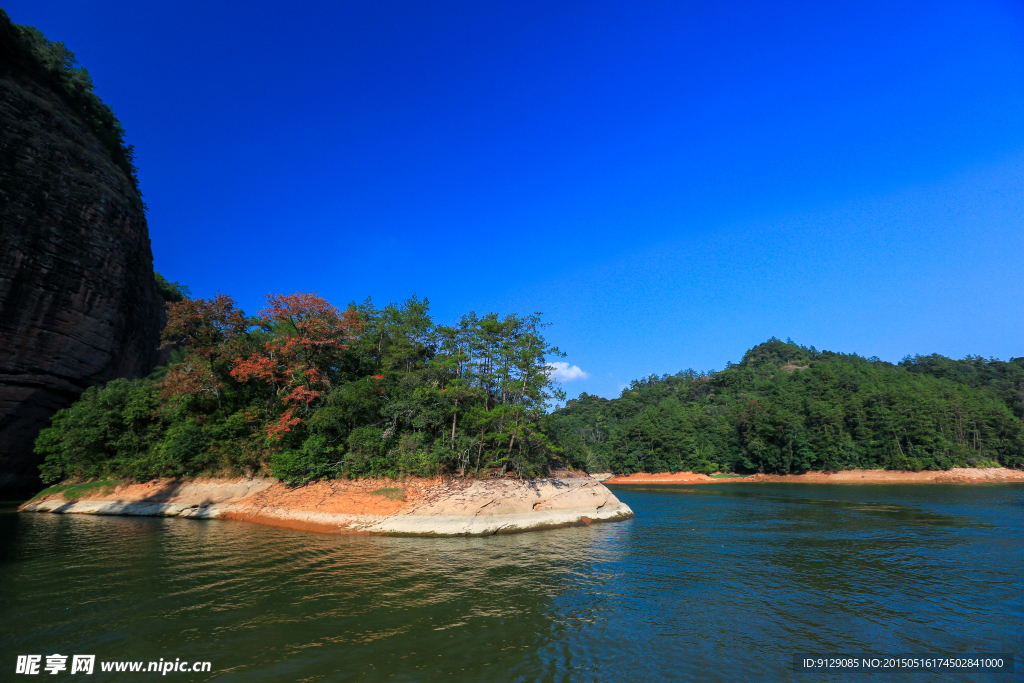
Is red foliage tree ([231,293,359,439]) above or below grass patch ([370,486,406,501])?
above

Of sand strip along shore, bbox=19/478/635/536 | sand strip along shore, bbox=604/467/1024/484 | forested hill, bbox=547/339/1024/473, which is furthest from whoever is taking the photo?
forested hill, bbox=547/339/1024/473

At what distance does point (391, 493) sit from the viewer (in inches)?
1029

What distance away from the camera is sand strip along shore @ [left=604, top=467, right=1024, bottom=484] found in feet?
233

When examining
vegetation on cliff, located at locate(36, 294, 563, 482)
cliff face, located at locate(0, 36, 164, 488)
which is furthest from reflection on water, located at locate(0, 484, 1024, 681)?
cliff face, located at locate(0, 36, 164, 488)

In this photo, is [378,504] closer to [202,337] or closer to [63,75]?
[202,337]

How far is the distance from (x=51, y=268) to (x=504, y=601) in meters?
48.1

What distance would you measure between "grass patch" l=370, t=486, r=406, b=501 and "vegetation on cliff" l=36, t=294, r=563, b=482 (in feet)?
4.55

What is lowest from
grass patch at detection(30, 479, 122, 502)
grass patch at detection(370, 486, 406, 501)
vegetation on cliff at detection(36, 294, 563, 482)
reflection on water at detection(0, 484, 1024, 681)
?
reflection on water at detection(0, 484, 1024, 681)

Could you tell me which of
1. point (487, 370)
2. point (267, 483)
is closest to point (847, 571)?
point (487, 370)

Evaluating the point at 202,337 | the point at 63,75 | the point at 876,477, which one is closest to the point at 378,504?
the point at 202,337

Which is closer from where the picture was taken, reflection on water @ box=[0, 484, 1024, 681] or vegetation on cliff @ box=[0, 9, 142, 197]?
reflection on water @ box=[0, 484, 1024, 681]

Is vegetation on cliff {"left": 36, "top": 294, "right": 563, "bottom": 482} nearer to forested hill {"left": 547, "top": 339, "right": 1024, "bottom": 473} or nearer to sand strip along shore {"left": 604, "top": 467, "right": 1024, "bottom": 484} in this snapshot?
forested hill {"left": 547, "top": 339, "right": 1024, "bottom": 473}

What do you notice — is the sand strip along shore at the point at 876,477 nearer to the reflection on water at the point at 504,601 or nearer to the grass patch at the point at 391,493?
the reflection on water at the point at 504,601

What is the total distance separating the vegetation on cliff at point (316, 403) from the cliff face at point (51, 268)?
12.7 feet
